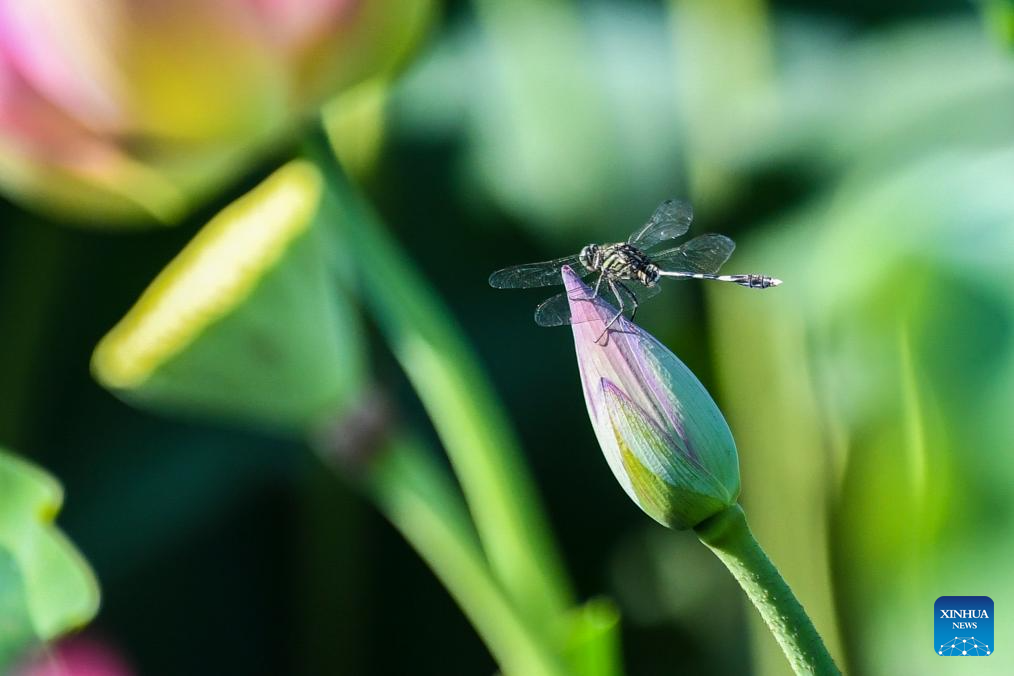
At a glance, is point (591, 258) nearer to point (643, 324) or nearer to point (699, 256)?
point (699, 256)

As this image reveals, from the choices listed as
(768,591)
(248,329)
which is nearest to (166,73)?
(248,329)

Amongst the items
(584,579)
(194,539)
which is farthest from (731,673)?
(194,539)

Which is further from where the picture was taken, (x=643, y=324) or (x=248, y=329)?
(x=643, y=324)

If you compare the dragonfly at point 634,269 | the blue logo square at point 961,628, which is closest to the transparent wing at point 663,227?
the dragonfly at point 634,269

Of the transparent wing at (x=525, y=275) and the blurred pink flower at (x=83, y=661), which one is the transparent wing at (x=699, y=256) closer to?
the transparent wing at (x=525, y=275)

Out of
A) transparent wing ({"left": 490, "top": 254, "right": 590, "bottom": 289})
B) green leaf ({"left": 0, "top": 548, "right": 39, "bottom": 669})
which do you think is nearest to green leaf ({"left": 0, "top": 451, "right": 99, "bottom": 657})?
green leaf ({"left": 0, "top": 548, "right": 39, "bottom": 669})

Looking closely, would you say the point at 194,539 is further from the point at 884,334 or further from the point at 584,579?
the point at 884,334

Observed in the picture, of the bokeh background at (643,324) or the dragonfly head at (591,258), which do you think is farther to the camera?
the bokeh background at (643,324)
